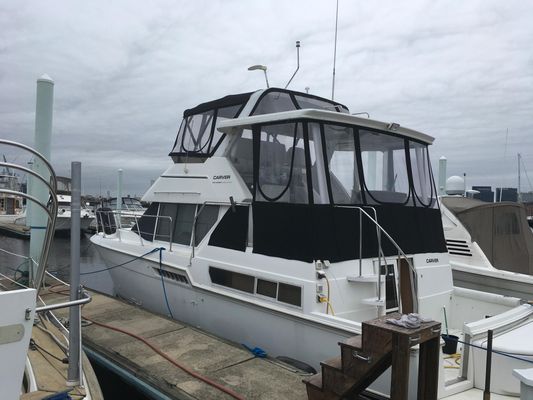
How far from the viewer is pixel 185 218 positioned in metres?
7.29

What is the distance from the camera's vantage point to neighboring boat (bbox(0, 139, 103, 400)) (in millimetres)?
2670

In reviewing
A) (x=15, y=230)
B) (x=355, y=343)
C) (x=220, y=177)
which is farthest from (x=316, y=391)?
(x=15, y=230)

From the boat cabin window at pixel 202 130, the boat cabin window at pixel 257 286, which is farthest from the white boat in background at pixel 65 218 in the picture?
the boat cabin window at pixel 257 286

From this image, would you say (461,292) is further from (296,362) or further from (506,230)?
(506,230)

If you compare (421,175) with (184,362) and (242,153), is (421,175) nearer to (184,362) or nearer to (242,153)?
(242,153)

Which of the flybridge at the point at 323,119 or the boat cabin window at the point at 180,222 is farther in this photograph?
the boat cabin window at the point at 180,222

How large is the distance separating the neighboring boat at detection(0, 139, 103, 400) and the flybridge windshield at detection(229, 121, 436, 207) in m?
2.77

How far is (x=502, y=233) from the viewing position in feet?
32.1

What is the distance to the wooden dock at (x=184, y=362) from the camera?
170 inches

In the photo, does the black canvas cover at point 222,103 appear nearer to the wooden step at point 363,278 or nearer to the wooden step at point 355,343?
the wooden step at point 363,278

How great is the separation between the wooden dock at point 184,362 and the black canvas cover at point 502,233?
670 cm

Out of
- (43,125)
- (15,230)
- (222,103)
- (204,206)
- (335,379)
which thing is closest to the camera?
(335,379)

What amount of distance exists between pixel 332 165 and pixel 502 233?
6.24 meters

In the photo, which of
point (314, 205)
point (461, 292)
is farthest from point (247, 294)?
point (461, 292)
